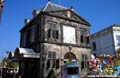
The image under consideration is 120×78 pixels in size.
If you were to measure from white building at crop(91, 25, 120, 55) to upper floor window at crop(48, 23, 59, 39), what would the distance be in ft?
47.6

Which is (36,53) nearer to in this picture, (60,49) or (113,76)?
(60,49)

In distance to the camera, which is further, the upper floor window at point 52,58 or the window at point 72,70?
the upper floor window at point 52,58

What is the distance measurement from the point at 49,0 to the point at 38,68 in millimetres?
11405

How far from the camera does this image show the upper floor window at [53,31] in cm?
2593

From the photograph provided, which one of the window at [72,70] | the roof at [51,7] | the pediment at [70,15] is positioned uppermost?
the roof at [51,7]

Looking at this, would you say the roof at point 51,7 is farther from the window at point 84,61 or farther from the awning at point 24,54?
the window at point 84,61

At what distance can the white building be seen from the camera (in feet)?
118

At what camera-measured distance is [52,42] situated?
2562 centimetres

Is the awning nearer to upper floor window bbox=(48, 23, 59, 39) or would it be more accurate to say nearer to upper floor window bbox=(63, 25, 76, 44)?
upper floor window bbox=(48, 23, 59, 39)

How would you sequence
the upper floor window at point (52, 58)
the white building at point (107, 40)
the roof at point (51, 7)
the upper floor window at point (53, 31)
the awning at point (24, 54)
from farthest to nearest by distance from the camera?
1. the white building at point (107, 40)
2. the roof at point (51, 7)
3. the upper floor window at point (53, 31)
4. the upper floor window at point (52, 58)
5. the awning at point (24, 54)

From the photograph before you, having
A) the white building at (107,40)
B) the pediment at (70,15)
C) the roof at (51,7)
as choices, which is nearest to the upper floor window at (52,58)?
the pediment at (70,15)

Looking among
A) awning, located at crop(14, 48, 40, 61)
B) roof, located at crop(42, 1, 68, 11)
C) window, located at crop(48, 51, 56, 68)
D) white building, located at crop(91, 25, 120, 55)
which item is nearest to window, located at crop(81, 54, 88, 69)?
window, located at crop(48, 51, 56, 68)

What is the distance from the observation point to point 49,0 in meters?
29.5

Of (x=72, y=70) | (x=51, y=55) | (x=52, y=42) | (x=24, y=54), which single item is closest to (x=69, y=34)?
(x=52, y=42)
